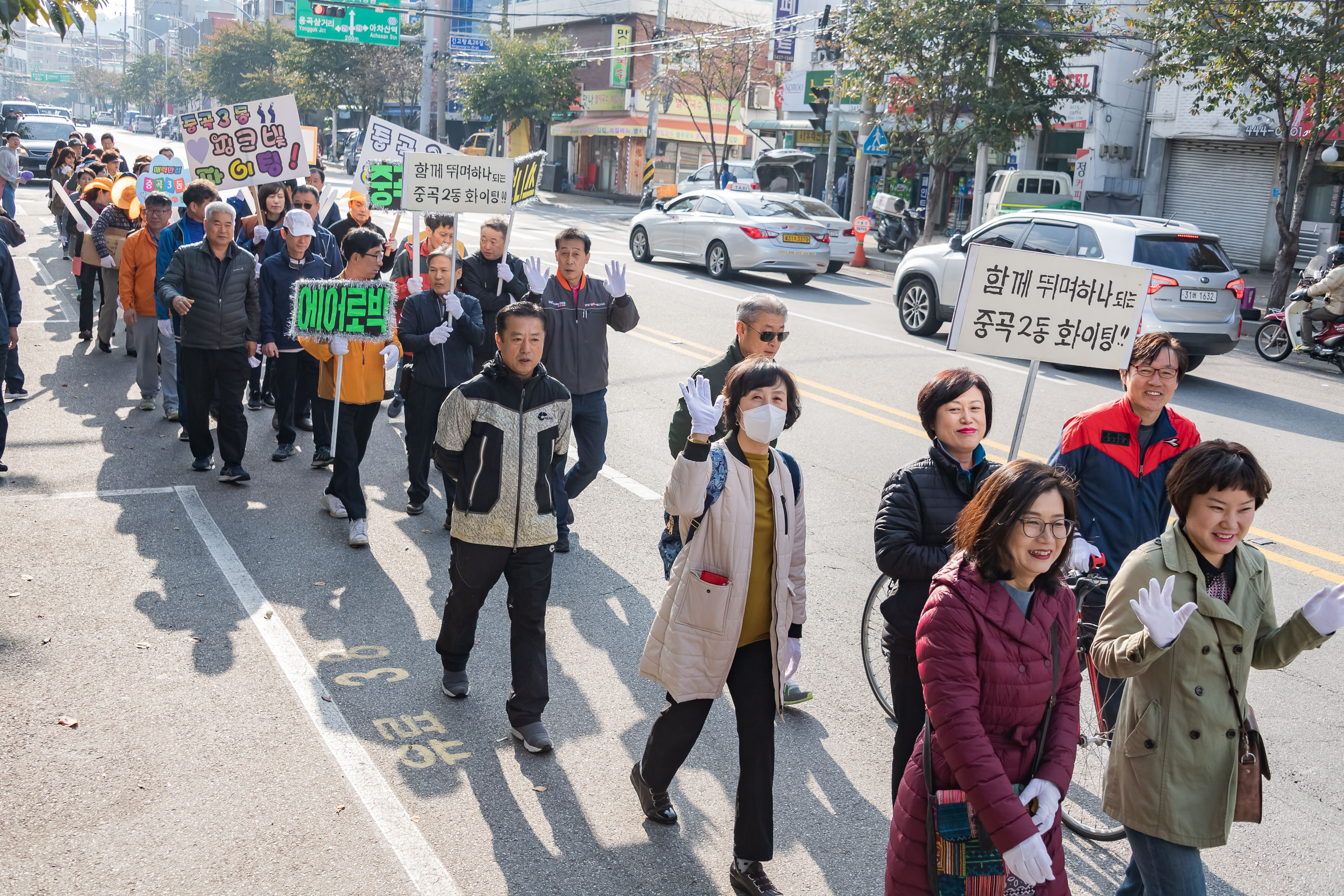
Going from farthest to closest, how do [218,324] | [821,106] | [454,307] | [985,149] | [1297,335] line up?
[821,106] < [985,149] < [1297,335] < [218,324] < [454,307]

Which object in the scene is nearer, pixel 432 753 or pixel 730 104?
pixel 432 753

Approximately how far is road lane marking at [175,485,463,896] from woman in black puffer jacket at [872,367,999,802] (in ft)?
5.16

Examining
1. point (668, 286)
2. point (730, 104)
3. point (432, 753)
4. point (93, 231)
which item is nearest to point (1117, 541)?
point (432, 753)

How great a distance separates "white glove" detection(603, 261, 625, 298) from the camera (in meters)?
6.90

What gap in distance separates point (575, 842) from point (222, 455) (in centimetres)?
496

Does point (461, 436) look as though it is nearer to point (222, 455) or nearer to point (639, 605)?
point (639, 605)

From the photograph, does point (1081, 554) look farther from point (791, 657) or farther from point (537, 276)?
point (537, 276)

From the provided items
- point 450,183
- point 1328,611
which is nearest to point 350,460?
point 450,183

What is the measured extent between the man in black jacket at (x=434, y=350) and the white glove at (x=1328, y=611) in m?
4.79

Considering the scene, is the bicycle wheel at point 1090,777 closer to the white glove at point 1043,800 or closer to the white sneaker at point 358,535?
the white glove at point 1043,800

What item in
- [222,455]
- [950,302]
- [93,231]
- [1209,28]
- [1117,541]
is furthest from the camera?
[1209,28]

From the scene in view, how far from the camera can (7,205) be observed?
17953 mm

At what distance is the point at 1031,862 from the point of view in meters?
2.68

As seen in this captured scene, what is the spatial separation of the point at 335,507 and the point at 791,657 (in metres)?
4.34
